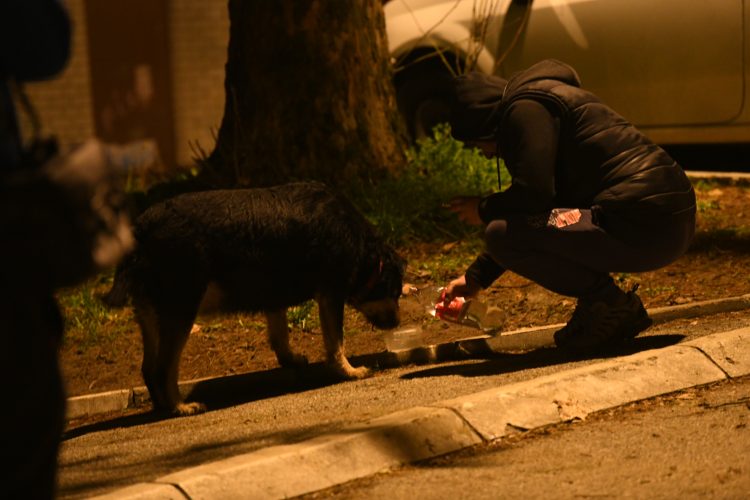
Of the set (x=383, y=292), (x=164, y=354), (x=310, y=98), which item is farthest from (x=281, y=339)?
(x=310, y=98)

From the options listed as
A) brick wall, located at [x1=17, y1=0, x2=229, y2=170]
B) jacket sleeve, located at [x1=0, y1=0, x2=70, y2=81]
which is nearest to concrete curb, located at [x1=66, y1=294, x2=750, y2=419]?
jacket sleeve, located at [x1=0, y1=0, x2=70, y2=81]

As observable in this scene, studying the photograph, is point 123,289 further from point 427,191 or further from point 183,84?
point 183,84

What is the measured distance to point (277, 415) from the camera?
5301 mm

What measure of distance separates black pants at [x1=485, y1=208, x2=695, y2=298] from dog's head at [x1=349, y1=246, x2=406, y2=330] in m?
0.64

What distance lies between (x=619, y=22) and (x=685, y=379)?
4.42 meters

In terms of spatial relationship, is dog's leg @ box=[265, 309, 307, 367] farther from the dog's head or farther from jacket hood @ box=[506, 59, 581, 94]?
jacket hood @ box=[506, 59, 581, 94]

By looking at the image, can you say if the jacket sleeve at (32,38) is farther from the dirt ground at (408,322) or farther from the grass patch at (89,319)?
the grass patch at (89,319)

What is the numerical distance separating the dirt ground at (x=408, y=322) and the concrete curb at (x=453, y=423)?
1.40 m

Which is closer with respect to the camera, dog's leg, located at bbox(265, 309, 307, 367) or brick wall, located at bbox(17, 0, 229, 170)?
dog's leg, located at bbox(265, 309, 307, 367)

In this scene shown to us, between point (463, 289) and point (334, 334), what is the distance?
A: 0.62 metres

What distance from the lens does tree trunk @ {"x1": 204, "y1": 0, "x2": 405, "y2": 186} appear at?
862cm

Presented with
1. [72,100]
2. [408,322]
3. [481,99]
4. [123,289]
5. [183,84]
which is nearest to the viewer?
[481,99]

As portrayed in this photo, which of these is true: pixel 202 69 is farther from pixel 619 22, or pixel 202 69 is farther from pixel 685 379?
pixel 685 379

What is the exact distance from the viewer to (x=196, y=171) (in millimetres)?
9672
